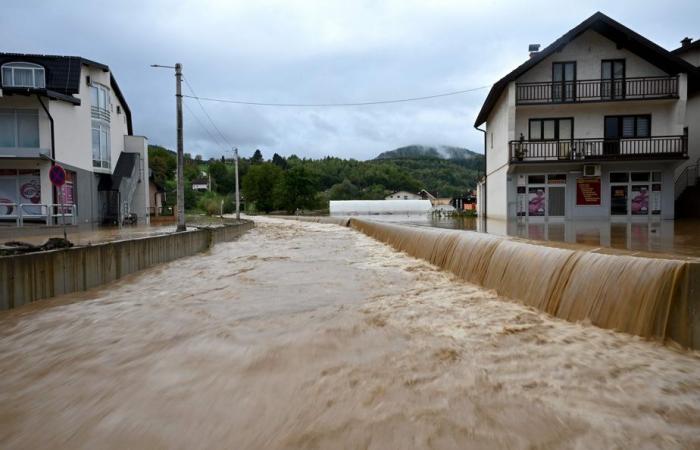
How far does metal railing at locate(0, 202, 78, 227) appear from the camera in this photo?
70.5 feet

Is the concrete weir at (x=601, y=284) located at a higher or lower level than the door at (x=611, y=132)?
lower

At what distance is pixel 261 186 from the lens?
95312 millimetres

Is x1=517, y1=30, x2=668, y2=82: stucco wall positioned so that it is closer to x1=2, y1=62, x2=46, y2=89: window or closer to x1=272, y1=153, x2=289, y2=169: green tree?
x1=2, y1=62, x2=46, y2=89: window

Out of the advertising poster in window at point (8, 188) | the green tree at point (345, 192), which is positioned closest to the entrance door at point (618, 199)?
the advertising poster in window at point (8, 188)

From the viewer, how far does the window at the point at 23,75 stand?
24094 millimetres

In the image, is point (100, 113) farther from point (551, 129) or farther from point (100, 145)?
point (551, 129)

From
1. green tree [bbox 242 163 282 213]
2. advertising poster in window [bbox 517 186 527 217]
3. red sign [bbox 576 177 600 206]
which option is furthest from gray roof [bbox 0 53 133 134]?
green tree [bbox 242 163 282 213]

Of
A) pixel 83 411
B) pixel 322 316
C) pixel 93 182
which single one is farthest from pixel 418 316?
pixel 93 182

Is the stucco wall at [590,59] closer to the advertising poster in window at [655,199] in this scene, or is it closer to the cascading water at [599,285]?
the advertising poster in window at [655,199]

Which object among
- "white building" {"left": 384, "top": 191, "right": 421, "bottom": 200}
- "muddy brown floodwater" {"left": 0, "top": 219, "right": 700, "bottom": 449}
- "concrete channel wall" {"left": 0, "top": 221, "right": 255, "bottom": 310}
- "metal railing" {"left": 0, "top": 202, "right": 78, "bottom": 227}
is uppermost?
"white building" {"left": 384, "top": 191, "right": 421, "bottom": 200}

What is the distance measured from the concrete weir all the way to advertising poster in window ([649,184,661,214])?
1826cm

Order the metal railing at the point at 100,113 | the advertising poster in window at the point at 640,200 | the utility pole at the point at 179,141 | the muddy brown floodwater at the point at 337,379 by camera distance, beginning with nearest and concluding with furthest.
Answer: the muddy brown floodwater at the point at 337,379 → the utility pole at the point at 179,141 → the advertising poster in window at the point at 640,200 → the metal railing at the point at 100,113

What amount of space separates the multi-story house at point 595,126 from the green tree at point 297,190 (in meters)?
60.7

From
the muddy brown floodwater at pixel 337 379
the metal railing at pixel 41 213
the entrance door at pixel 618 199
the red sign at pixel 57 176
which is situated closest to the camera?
the muddy brown floodwater at pixel 337 379
